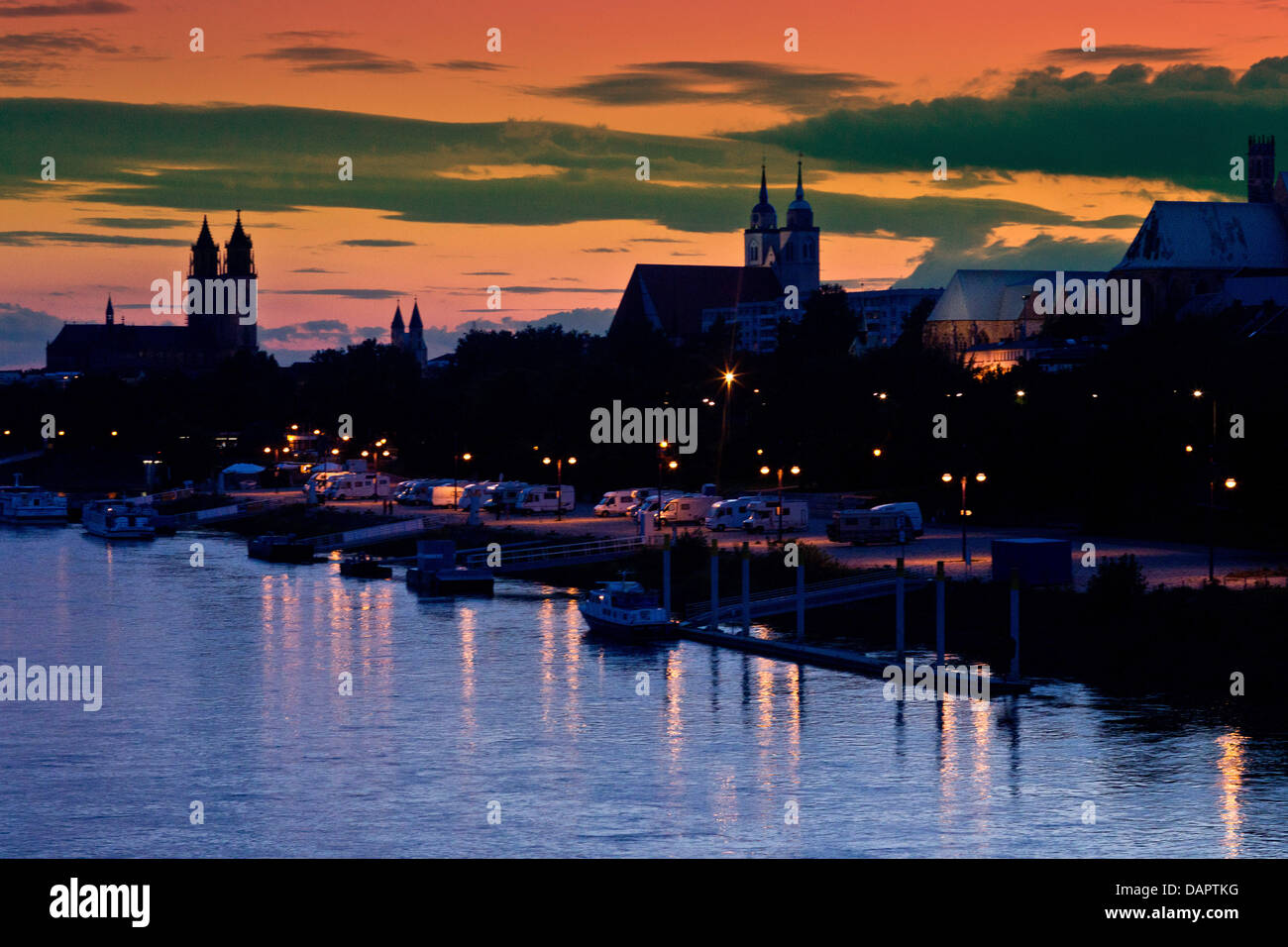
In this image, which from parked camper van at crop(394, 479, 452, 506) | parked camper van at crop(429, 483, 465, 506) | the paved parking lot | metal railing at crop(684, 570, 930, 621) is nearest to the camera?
the paved parking lot

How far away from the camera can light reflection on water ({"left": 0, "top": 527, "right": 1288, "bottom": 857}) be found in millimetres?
40438

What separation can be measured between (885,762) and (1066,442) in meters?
53.2

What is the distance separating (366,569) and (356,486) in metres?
52.6

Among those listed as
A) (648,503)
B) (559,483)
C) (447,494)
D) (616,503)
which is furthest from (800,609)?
(447,494)

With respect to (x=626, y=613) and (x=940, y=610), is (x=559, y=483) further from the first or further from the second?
(x=940, y=610)

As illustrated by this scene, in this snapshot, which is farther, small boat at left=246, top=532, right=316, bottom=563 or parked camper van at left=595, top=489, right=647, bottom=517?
parked camper van at left=595, top=489, right=647, bottom=517

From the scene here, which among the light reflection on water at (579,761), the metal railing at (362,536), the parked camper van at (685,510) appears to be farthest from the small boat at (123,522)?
the light reflection on water at (579,761)

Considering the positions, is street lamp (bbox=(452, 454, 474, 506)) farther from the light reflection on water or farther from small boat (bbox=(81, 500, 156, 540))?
the light reflection on water

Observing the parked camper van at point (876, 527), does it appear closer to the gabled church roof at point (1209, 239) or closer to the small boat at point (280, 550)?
the small boat at point (280, 550)

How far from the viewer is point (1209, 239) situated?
604 ft

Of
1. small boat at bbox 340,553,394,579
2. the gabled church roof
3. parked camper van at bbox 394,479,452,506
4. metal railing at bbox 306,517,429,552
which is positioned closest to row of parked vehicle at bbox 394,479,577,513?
parked camper van at bbox 394,479,452,506

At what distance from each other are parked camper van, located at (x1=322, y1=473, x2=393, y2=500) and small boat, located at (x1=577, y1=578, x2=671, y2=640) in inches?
3097
